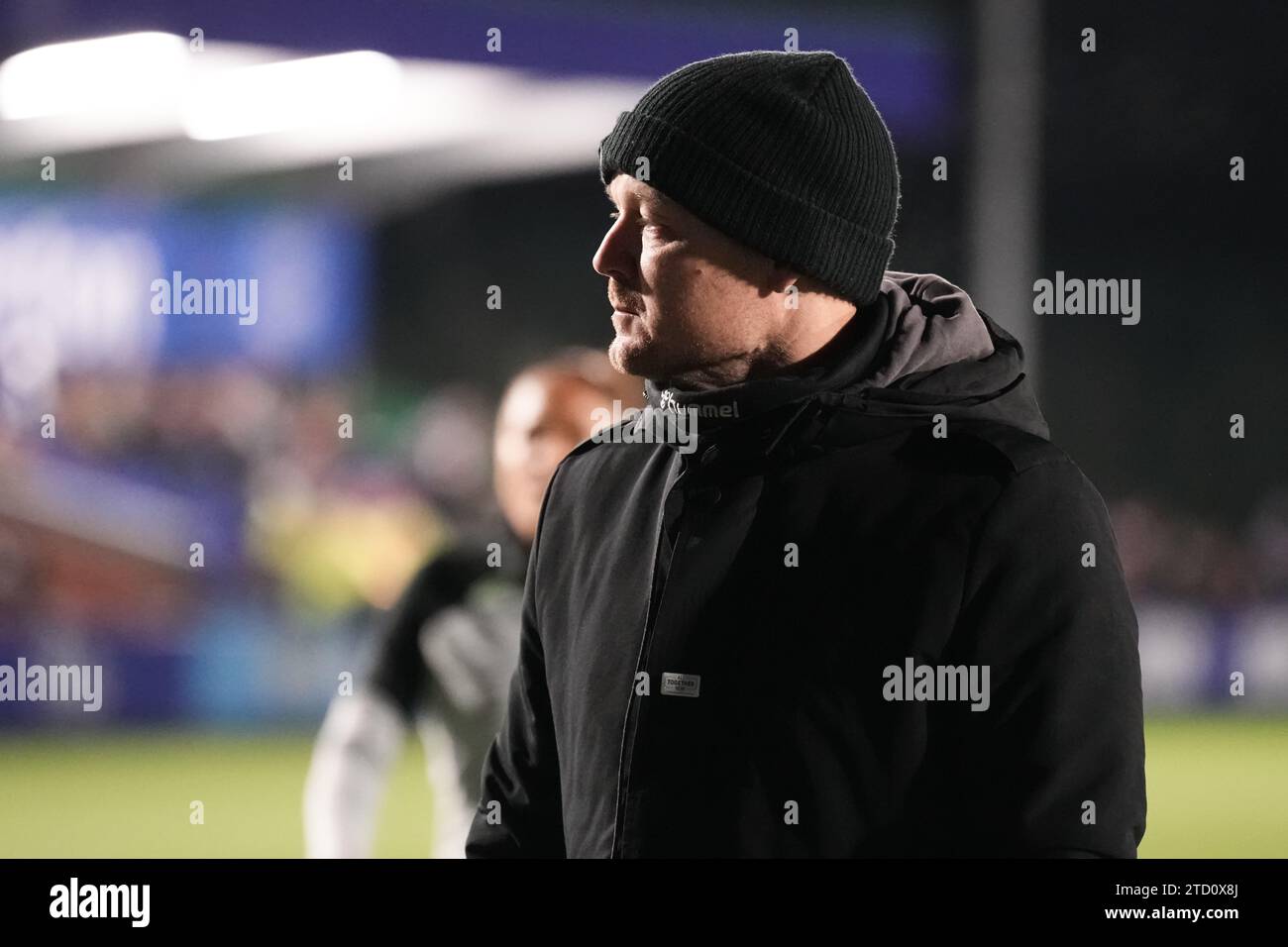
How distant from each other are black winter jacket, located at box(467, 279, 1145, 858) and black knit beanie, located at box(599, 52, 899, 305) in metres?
0.10

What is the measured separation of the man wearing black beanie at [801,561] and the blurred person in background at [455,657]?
1.63 meters

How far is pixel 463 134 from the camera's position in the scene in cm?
830

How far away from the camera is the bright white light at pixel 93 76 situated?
7.99 m

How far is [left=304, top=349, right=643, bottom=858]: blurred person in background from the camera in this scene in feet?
11.3

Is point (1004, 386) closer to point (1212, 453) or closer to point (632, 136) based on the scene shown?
point (632, 136)

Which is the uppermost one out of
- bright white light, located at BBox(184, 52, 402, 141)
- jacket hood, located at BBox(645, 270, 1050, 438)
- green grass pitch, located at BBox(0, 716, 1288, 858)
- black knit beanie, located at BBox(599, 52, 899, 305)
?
bright white light, located at BBox(184, 52, 402, 141)

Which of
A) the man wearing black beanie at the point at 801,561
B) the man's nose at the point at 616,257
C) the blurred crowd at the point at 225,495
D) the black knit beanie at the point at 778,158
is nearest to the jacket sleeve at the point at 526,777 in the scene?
the man wearing black beanie at the point at 801,561

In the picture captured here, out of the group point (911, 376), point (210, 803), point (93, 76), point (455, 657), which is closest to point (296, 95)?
point (93, 76)

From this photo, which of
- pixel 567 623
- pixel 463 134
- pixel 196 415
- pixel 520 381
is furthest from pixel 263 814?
pixel 567 623

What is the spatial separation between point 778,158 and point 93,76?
287 inches

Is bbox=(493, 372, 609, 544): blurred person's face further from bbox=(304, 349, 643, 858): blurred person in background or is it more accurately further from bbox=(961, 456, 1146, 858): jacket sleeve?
bbox=(961, 456, 1146, 858): jacket sleeve

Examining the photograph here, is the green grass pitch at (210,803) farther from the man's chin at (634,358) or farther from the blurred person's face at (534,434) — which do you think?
the man's chin at (634,358)

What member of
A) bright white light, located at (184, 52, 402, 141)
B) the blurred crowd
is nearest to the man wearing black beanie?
the blurred crowd

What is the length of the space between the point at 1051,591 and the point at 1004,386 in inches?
10.5
